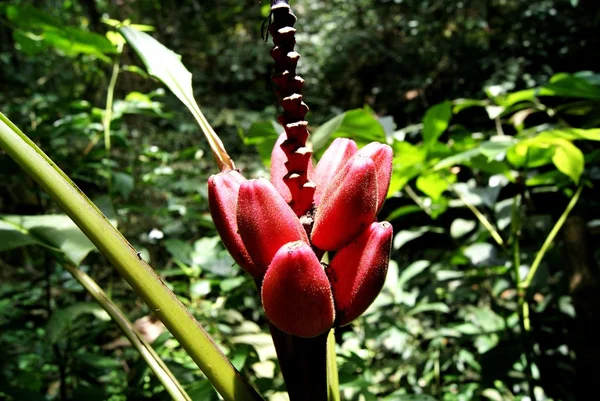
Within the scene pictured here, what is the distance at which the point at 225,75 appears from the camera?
373 centimetres

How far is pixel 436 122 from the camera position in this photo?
0.72 meters

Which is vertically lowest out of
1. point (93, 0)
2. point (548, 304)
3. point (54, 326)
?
point (548, 304)

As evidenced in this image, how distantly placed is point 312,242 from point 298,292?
0.05 metres

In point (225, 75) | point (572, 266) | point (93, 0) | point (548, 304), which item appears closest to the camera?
point (572, 266)

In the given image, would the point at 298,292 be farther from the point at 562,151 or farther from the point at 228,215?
the point at 562,151

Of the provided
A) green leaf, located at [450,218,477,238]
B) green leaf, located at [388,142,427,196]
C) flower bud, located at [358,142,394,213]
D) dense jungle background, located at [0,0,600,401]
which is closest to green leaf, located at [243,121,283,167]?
dense jungle background, located at [0,0,600,401]

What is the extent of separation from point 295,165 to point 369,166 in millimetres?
45

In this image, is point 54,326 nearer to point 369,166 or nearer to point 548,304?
point 369,166

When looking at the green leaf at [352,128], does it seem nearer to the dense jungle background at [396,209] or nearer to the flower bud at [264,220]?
the dense jungle background at [396,209]

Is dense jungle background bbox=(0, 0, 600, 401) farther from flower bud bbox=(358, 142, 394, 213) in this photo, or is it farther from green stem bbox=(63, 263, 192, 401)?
flower bud bbox=(358, 142, 394, 213)

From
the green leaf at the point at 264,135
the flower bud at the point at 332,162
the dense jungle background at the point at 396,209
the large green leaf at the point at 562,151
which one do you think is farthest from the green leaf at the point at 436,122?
the flower bud at the point at 332,162

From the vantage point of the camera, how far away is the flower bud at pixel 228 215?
30 centimetres

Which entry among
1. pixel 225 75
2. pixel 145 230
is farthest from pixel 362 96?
pixel 145 230

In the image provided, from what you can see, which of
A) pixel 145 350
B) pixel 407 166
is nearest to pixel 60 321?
pixel 145 350
